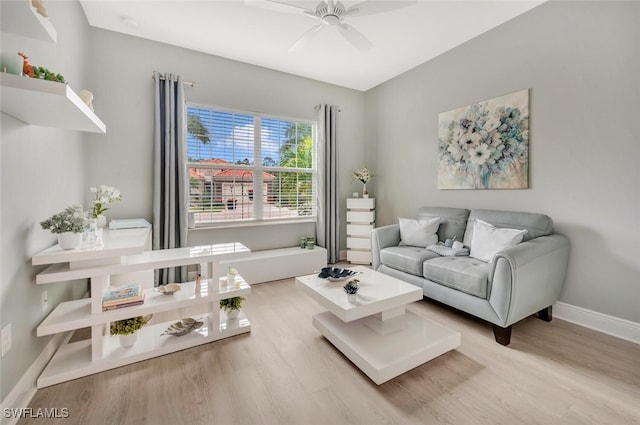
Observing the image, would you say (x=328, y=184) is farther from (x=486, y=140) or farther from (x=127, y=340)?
(x=127, y=340)

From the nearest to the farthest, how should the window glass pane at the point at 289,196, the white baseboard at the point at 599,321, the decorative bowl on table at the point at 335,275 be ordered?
the white baseboard at the point at 599,321
the decorative bowl on table at the point at 335,275
the window glass pane at the point at 289,196

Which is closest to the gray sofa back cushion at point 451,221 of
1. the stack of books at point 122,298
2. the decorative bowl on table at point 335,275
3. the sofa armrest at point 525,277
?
the sofa armrest at point 525,277

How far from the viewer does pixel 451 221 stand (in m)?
3.10

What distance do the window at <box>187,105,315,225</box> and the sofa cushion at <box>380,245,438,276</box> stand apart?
1.60 m

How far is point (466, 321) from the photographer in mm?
2361

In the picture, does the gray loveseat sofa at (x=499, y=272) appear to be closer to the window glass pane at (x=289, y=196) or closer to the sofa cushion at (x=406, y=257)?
the sofa cushion at (x=406, y=257)

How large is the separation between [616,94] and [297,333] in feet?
10.3

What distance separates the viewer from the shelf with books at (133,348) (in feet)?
5.28

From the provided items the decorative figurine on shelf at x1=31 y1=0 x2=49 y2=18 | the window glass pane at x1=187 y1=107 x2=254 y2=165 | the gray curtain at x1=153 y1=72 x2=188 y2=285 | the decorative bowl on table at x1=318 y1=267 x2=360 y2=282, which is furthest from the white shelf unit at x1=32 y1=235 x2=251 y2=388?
the window glass pane at x1=187 y1=107 x2=254 y2=165

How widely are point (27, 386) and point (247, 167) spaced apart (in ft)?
9.26

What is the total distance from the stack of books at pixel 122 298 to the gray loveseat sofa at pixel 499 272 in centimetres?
233

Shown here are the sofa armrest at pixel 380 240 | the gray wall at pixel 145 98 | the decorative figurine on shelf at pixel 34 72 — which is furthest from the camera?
the sofa armrest at pixel 380 240

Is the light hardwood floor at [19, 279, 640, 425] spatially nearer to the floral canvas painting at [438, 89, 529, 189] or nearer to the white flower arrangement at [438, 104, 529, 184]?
the floral canvas painting at [438, 89, 529, 189]

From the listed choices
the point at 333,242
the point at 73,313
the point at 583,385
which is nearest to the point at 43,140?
the point at 73,313
